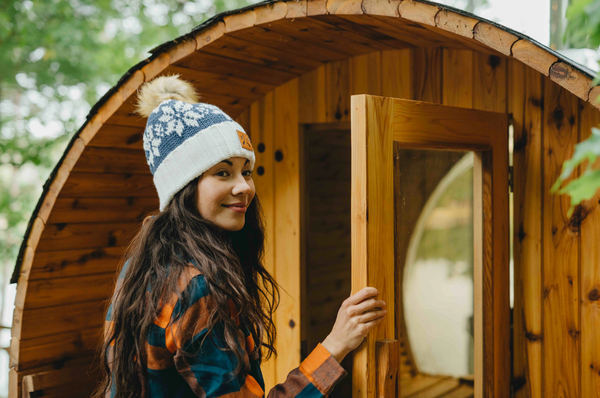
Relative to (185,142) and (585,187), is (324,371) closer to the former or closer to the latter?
(185,142)

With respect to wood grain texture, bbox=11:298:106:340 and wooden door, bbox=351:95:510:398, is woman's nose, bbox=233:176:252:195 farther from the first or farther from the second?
wood grain texture, bbox=11:298:106:340

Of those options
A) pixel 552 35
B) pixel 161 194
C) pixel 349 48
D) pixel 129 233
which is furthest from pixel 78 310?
pixel 552 35

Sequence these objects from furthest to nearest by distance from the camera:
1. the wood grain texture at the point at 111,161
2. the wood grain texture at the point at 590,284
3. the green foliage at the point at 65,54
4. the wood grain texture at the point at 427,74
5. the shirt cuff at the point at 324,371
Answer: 1. the green foliage at the point at 65,54
2. the wood grain texture at the point at 111,161
3. the wood grain texture at the point at 427,74
4. the wood grain texture at the point at 590,284
5. the shirt cuff at the point at 324,371

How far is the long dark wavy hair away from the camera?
63.1 inches

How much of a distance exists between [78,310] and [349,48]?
2208mm

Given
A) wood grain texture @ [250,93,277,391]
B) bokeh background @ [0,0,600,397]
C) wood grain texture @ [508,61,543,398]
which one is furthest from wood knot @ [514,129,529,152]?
bokeh background @ [0,0,600,397]

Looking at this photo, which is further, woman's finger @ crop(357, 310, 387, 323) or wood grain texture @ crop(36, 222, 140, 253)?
wood grain texture @ crop(36, 222, 140, 253)

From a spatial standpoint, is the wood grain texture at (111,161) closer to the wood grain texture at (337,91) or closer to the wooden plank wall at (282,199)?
the wooden plank wall at (282,199)

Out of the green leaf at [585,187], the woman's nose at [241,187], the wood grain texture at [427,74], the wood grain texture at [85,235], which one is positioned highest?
the wood grain texture at [427,74]

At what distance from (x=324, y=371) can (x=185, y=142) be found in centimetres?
85

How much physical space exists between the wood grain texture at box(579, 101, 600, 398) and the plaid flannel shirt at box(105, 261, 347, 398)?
4.32ft

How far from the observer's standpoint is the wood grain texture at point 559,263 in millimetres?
2424

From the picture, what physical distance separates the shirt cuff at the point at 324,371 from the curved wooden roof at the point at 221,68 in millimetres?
1182

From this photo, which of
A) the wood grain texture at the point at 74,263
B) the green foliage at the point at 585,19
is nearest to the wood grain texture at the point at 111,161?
the wood grain texture at the point at 74,263
